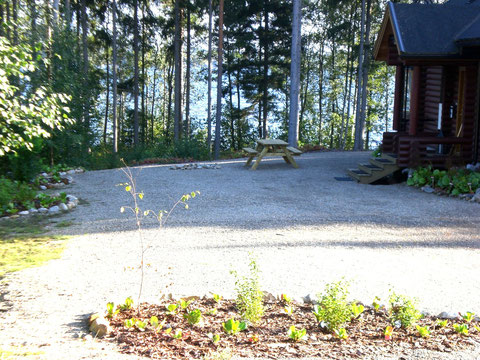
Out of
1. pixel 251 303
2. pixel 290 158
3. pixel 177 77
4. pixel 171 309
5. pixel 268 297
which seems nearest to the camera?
pixel 251 303

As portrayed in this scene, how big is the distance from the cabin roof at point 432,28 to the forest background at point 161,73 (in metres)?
7.77

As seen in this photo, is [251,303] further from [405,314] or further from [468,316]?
[468,316]

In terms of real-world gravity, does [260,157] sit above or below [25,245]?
above

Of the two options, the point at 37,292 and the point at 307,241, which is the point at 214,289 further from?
the point at 307,241

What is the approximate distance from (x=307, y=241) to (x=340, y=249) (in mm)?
532

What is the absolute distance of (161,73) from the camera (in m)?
47.2

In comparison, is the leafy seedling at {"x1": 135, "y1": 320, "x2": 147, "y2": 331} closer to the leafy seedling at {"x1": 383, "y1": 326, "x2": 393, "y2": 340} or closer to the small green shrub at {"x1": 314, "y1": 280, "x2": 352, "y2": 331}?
the small green shrub at {"x1": 314, "y1": 280, "x2": 352, "y2": 331}

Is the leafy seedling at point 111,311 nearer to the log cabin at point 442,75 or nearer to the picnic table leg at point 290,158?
the log cabin at point 442,75

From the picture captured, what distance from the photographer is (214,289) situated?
4844 millimetres

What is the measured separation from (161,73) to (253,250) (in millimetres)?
43132

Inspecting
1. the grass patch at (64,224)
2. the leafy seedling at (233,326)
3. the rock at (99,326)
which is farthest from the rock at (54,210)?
the leafy seedling at (233,326)

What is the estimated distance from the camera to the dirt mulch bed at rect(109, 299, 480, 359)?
346 cm

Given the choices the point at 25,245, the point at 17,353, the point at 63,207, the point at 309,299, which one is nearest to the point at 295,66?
the point at 63,207

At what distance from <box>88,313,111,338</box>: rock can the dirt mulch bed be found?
0.07 m
